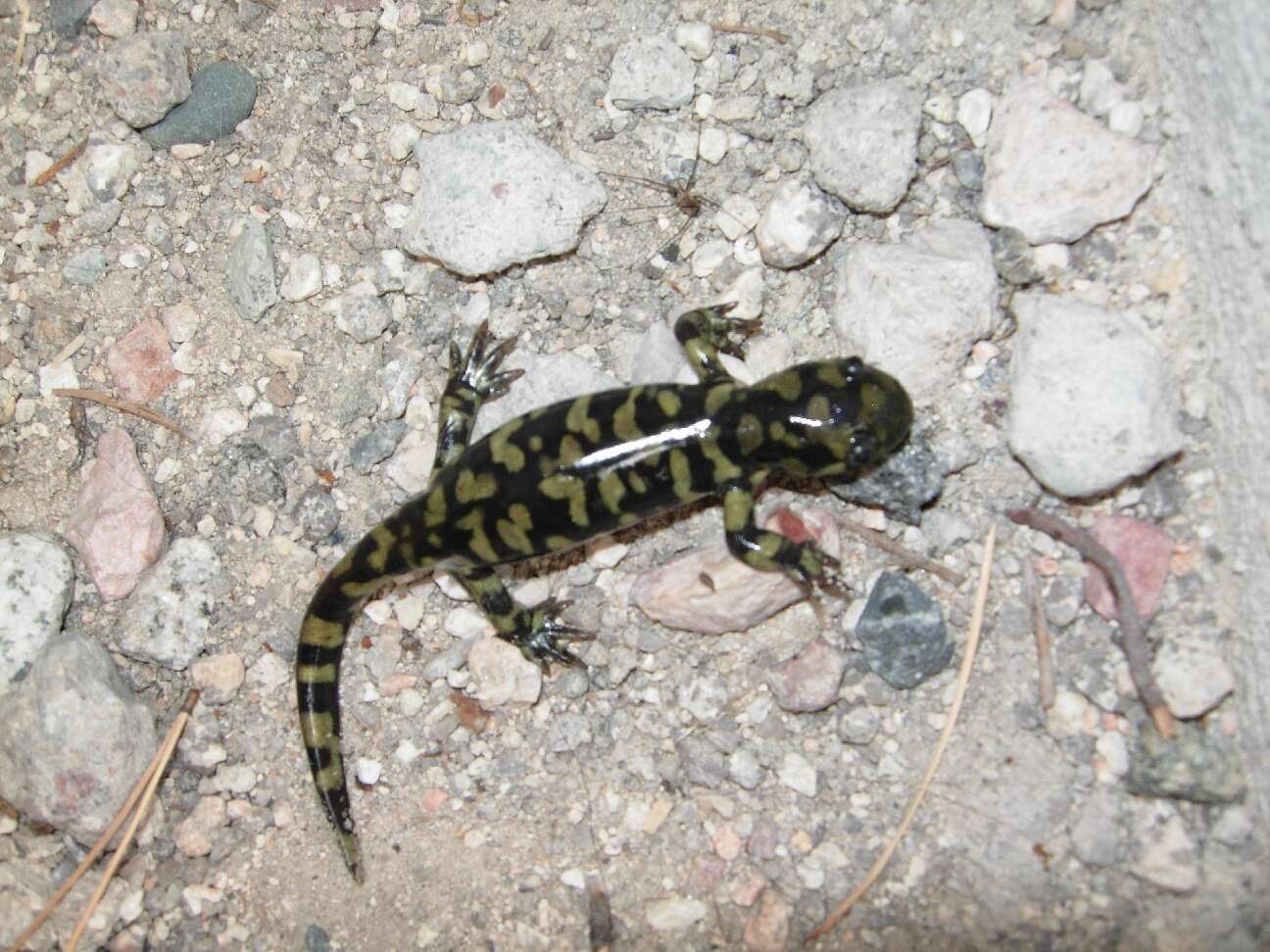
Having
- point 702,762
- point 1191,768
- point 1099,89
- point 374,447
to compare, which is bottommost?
point 702,762

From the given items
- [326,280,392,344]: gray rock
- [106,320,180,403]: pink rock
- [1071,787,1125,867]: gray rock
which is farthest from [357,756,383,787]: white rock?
[1071,787,1125,867]: gray rock

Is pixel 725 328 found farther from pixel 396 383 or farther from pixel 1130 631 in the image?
pixel 1130 631

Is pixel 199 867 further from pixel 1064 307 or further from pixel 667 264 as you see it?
pixel 1064 307

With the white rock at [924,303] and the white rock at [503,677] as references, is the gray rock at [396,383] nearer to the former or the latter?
the white rock at [503,677]

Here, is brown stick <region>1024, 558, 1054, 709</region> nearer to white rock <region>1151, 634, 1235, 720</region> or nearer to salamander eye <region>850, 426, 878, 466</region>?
white rock <region>1151, 634, 1235, 720</region>

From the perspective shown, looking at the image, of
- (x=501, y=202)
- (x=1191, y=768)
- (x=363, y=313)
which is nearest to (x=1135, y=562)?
(x=1191, y=768)

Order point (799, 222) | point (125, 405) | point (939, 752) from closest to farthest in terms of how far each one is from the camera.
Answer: point (939, 752) < point (799, 222) < point (125, 405)

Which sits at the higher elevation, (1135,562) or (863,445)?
(863,445)
